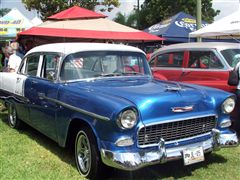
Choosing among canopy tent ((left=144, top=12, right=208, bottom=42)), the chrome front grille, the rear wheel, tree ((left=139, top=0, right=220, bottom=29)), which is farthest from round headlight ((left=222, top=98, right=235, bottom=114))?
tree ((left=139, top=0, right=220, bottom=29))

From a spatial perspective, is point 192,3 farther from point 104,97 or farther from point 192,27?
point 104,97

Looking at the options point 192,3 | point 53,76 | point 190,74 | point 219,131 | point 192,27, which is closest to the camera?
point 219,131

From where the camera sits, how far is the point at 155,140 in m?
4.39

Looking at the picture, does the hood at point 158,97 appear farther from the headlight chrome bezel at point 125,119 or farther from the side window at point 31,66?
the side window at point 31,66

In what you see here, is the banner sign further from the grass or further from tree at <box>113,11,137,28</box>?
tree at <box>113,11,137,28</box>

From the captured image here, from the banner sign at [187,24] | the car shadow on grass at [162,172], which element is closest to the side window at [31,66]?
the car shadow on grass at [162,172]

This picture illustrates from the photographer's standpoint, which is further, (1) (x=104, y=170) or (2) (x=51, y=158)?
(2) (x=51, y=158)

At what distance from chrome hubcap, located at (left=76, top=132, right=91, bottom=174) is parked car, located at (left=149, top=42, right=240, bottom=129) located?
3241 millimetres

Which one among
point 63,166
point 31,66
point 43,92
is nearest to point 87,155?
point 63,166

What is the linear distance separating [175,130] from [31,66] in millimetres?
3135

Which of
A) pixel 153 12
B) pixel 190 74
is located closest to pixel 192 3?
pixel 153 12

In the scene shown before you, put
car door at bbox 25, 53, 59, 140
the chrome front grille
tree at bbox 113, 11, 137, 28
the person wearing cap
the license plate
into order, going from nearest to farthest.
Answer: the chrome front grille, the license plate, car door at bbox 25, 53, 59, 140, the person wearing cap, tree at bbox 113, 11, 137, 28

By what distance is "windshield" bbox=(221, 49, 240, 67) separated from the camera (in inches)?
304

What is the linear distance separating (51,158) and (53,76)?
1162mm
